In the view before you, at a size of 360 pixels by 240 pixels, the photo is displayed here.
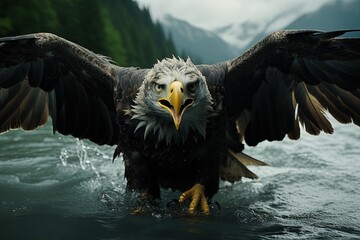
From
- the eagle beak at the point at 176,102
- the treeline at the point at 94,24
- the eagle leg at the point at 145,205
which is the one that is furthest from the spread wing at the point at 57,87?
the treeline at the point at 94,24

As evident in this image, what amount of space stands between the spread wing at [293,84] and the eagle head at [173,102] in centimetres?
94

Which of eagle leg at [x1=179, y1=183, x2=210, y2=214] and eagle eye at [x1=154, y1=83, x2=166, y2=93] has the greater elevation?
eagle eye at [x1=154, y1=83, x2=166, y2=93]

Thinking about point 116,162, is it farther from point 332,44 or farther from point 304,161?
point 332,44

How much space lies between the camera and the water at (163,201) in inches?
180

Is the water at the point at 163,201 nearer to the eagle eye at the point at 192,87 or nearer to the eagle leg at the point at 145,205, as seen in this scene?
the eagle leg at the point at 145,205

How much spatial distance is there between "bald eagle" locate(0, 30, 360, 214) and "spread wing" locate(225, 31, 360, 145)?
0.01 metres

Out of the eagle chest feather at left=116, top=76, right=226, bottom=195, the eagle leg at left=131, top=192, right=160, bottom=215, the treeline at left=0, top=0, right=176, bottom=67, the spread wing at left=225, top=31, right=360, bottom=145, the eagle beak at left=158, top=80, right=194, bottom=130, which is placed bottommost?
the eagle leg at left=131, top=192, right=160, bottom=215

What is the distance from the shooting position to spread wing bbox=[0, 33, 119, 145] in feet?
18.5

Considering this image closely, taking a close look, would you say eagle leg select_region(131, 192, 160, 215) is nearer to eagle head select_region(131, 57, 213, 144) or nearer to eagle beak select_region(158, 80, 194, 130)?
eagle head select_region(131, 57, 213, 144)

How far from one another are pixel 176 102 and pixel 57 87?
257 cm

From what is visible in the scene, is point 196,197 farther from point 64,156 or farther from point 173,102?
point 64,156

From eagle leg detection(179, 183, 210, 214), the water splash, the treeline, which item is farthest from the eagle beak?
Answer: the treeline

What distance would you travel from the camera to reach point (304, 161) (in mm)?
9109

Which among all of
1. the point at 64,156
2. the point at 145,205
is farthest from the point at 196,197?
the point at 64,156
